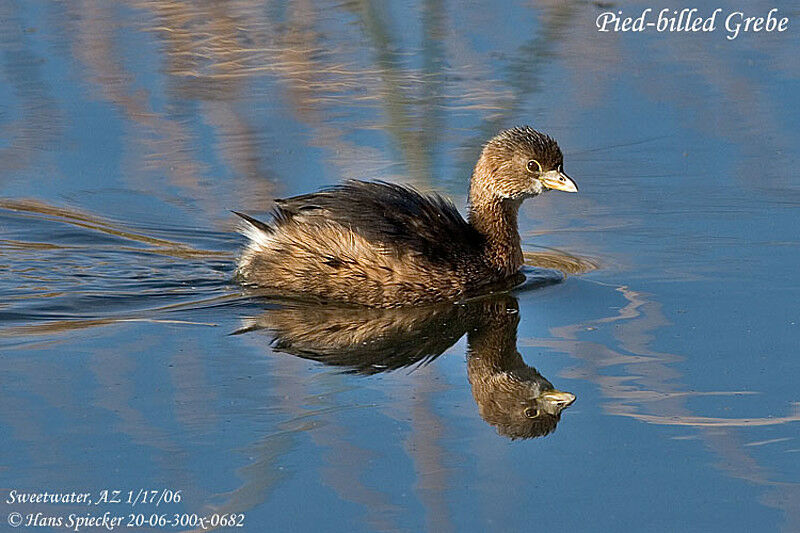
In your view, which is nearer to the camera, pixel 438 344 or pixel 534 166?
pixel 438 344

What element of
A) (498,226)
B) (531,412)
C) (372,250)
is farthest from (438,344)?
(498,226)

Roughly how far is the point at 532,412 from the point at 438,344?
0.92 m

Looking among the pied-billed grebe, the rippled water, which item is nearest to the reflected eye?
the rippled water

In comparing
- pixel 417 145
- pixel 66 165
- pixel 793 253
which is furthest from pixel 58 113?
pixel 793 253

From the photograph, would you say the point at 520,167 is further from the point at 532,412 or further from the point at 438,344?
the point at 532,412

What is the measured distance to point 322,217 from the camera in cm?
713

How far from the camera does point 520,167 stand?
7492mm

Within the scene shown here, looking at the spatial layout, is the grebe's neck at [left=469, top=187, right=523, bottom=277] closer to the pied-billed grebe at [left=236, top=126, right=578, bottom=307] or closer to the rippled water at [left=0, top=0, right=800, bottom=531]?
the pied-billed grebe at [left=236, top=126, right=578, bottom=307]

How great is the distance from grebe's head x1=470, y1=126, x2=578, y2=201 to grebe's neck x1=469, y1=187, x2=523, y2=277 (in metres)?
0.03

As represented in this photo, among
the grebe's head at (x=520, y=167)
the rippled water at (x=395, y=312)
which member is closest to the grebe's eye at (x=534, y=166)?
the grebe's head at (x=520, y=167)

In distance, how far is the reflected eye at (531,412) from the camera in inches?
220

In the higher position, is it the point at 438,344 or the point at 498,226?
the point at 498,226

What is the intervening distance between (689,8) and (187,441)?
7071 mm

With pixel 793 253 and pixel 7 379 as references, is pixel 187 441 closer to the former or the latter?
pixel 7 379
